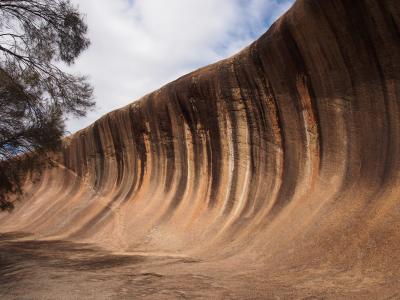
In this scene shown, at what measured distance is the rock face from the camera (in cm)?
667

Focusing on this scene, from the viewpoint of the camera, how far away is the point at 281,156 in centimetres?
966

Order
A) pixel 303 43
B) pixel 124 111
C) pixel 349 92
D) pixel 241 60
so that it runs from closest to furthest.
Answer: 1. pixel 349 92
2. pixel 303 43
3. pixel 241 60
4. pixel 124 111

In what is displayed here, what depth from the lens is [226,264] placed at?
23.4ft

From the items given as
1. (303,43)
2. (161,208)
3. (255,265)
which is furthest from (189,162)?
(255,265)

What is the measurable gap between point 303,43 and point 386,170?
332cm

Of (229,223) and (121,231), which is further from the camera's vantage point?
(121,231)

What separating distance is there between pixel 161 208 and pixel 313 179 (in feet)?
19.1

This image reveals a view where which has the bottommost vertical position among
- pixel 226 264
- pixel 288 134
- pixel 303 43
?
pixel 226 264

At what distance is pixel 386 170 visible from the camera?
6.72 m

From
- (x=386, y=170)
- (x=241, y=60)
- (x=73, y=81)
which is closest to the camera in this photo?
(x=386, y=170)

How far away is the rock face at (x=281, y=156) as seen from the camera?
21.9 feet

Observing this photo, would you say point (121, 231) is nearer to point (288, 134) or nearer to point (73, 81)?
point (73, 81)

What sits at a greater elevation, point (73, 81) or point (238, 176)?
point (73, 81)

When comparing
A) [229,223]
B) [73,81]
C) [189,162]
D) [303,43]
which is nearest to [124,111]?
[189,162]
